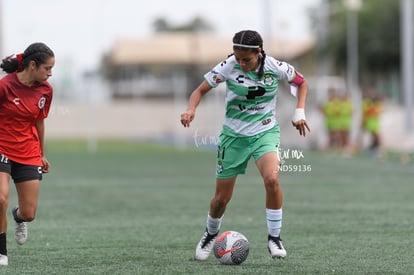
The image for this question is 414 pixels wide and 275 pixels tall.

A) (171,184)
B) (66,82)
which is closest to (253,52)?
(171,184)

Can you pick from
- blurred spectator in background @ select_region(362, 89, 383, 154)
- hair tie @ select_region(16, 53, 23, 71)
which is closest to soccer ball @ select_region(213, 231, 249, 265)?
hair tie @ select_region(16, 53, 23, 71)

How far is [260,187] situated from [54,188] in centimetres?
381

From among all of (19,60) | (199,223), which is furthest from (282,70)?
(199,223)

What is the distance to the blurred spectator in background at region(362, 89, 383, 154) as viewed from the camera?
99.2 feet

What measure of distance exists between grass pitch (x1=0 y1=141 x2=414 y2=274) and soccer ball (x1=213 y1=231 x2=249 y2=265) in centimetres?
9

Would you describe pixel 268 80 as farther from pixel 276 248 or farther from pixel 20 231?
pixel 20 231

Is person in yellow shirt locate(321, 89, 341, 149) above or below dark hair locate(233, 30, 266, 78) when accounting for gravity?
below

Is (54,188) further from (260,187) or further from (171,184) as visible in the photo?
(260,187)

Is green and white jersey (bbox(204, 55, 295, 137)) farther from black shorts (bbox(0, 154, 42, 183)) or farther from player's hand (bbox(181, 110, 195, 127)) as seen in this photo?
black shorts (bbox(0, 154, 42, 183))

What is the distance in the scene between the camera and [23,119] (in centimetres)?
898

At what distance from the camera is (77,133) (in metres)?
66.5

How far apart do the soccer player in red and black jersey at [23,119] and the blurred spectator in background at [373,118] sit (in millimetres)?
21872

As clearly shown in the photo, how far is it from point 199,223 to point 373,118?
18.5 meters

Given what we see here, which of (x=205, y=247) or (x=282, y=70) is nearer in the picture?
(x=282, y=70)
